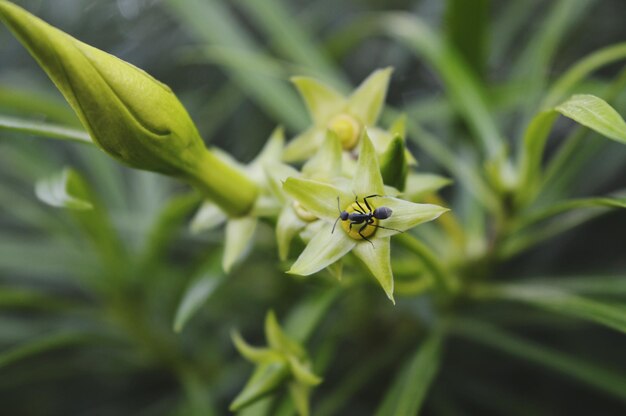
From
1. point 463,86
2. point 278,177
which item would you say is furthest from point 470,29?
point 278,177

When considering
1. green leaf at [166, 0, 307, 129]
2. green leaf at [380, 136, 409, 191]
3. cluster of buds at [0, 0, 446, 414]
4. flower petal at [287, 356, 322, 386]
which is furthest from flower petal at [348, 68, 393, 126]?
green leaf at [166, 0, 307, 129]

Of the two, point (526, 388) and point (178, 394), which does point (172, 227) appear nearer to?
point (178, 394)

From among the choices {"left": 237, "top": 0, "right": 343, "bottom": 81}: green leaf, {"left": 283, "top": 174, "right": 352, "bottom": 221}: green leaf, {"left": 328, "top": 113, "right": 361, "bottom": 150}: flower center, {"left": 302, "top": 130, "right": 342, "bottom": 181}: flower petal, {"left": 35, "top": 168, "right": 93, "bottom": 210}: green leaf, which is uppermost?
{"left": 237, "top": 0, "right": 343, "bottom": 81}: green leaf

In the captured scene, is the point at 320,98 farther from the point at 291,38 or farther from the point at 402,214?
the point at 291,38

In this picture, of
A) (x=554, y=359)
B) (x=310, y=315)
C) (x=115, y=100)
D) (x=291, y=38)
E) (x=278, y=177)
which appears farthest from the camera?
(x=291, y=38)

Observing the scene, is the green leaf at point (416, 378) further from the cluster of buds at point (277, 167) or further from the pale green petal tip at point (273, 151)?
the pale green petal tip at point (273, 151)

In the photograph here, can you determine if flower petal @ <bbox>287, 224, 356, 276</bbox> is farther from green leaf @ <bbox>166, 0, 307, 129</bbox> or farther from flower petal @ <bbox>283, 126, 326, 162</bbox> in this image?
green leaf @ <bbox>166, 0, 307, 129</bbox>

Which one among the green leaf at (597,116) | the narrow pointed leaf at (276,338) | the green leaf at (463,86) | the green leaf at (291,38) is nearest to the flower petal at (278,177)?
the narrow pointed leaf at (276,338)

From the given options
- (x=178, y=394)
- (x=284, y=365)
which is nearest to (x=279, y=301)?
(x=178, y=394)
